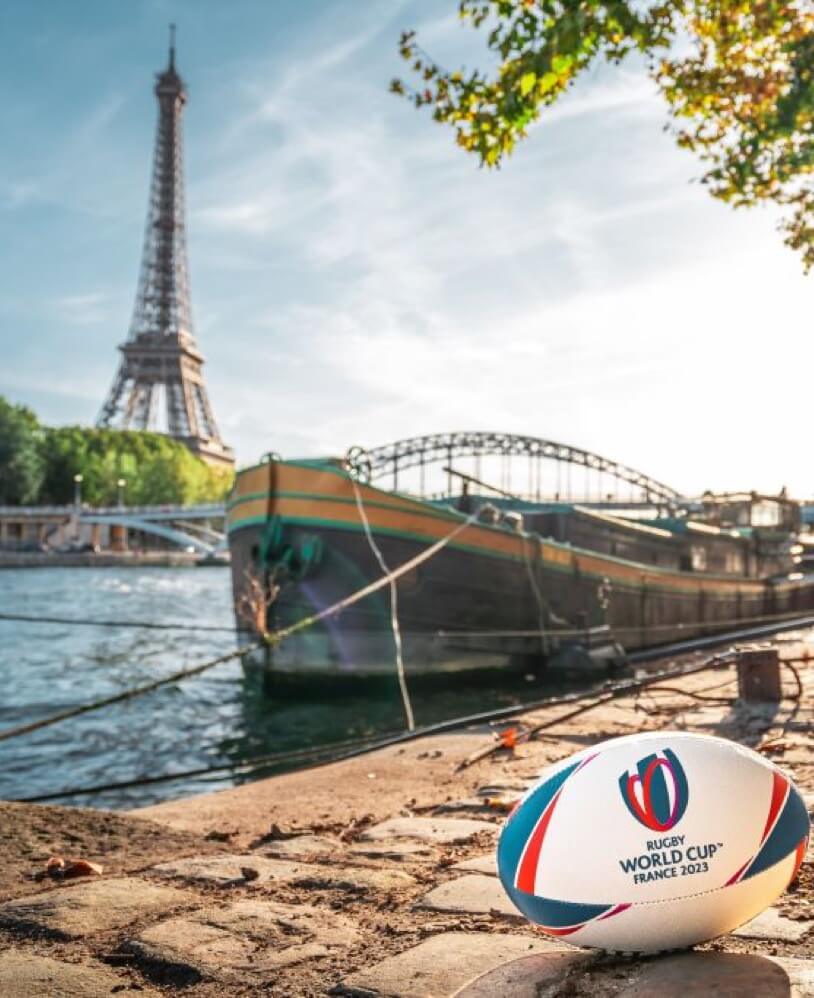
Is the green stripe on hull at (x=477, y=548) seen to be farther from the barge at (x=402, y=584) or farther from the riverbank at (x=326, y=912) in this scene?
the riverbank at (x=326, y=912)

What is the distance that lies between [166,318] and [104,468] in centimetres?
2773

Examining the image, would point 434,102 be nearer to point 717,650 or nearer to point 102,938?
point 102,938

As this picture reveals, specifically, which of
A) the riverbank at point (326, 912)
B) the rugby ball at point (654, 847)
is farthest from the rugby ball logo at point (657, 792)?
the riverbank at point (326, 912)

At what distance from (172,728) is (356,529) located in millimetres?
4142

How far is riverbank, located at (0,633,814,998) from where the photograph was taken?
118 inches

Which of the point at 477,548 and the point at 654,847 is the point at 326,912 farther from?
the point at 477,548

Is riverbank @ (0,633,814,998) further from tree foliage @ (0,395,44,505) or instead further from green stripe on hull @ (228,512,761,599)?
tree foliage @ (0,395,44,505)

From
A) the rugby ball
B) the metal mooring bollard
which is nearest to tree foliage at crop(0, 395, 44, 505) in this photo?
the metal mooring bollard

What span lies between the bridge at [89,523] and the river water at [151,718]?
7960 cm

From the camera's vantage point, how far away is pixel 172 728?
44.2 ft

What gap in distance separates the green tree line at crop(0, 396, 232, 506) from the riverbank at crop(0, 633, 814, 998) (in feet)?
327

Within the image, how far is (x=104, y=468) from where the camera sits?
376 ft

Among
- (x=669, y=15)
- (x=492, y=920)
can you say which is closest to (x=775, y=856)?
(x=492, y=920)

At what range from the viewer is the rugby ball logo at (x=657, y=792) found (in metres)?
2.94
